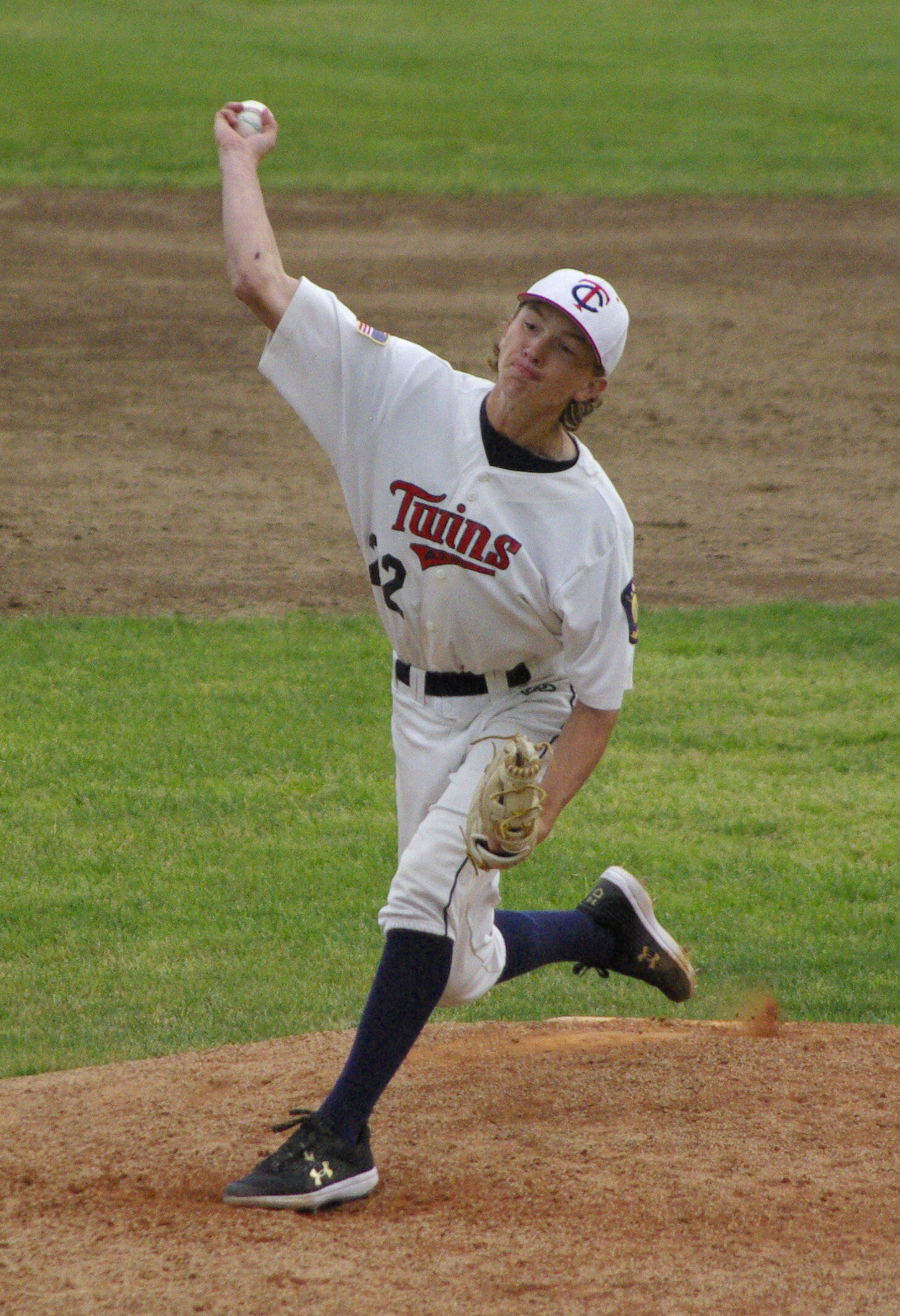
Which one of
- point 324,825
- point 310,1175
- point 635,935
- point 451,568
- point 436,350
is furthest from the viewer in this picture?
point 436,350

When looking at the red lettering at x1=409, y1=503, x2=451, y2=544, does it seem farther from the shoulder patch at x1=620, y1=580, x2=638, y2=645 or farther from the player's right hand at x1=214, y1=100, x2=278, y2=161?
→ the player's right hand at x1=214, y1=100, x2=278, y2=161

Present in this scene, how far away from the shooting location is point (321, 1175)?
3.46m

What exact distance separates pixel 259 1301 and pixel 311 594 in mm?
6274

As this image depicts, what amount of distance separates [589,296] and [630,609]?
2.17 feet

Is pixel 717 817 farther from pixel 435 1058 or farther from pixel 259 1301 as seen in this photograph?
pixel 259 1301

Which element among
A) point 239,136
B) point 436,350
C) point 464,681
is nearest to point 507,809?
point 464,681

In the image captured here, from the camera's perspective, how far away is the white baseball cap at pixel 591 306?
142 inches

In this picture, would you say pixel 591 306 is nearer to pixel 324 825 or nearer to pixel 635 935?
pixel 635 935

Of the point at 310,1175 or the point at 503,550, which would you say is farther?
the point at 503,550

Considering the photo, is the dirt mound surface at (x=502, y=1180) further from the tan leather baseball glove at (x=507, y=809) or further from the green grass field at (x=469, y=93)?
the green grass field at (x=469, y=93)

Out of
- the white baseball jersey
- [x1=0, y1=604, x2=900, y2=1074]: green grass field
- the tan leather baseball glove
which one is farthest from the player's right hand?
[x1=0, y1=604, x2=900, y2=1074]: green grass field

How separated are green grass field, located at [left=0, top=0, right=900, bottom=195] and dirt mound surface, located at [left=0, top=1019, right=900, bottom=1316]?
1422 cm

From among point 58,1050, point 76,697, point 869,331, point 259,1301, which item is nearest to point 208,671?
point 76,697

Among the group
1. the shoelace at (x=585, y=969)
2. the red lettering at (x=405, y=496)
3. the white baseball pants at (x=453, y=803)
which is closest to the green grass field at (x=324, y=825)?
the shoelace at (x=585, y=969)
